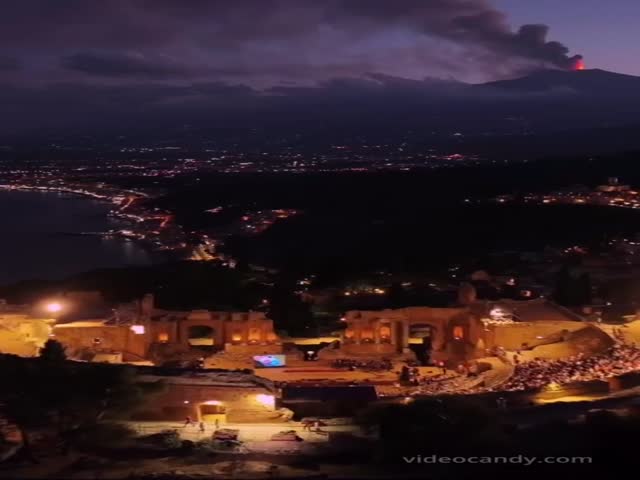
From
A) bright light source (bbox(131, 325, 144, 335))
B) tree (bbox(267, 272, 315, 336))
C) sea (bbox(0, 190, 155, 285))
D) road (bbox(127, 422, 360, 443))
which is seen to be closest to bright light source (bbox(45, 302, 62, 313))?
bright light source (bbox(131, 325, 144, 335))

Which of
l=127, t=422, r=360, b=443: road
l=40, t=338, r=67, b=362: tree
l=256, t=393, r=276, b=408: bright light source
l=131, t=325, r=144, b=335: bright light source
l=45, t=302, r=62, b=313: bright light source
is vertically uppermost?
l=40, t=338, r=67, b=362: tree

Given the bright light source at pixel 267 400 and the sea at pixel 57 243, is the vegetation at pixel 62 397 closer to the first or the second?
the bright light source at pixel 267 400

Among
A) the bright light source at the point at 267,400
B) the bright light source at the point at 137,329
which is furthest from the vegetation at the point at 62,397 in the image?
the bright light source at the point at 137,329

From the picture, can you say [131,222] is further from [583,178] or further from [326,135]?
[326,135]

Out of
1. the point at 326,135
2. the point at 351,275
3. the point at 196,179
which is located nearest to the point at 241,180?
the point at 196,179

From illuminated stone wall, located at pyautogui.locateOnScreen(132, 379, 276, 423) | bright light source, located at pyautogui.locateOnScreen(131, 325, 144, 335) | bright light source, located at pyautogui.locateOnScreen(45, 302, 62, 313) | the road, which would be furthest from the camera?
bright light source, located at pyautogui.locateOnScreen(45, 302, 62, 313)

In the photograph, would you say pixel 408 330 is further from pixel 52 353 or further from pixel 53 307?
pixel 52 353

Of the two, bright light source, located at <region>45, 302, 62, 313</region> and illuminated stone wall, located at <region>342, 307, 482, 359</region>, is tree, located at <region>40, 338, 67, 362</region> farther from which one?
illuminated stone wall, located at <region>342, 307, 482, 359</region>
